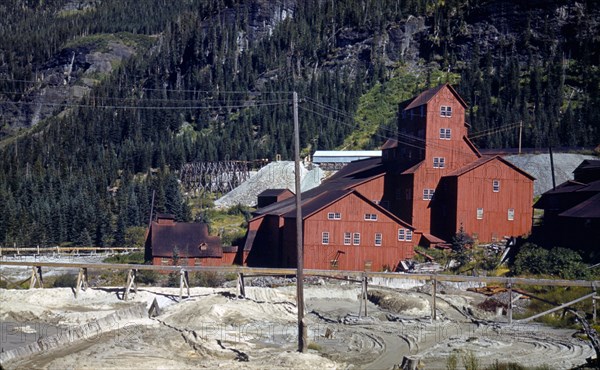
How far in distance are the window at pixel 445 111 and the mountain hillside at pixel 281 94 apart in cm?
2657

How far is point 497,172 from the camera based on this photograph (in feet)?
169

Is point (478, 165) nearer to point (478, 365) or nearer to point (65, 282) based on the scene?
point (65, 282)

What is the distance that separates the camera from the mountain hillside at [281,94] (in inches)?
3258

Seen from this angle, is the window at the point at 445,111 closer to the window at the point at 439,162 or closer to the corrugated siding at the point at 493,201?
the window at the point at 439,162

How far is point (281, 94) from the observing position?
4958 inches

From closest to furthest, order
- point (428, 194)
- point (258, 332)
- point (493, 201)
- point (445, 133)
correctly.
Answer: point (258, 332)
point (493, 201)
point (428, 194)
point (445, 133)

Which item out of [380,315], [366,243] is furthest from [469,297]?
[366,243]

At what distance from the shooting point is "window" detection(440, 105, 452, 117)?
2135 inches

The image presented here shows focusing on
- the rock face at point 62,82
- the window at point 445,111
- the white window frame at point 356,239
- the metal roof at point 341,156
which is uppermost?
the rock face at point 62,82

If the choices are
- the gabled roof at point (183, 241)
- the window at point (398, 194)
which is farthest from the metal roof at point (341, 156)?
the gabled roof at point (183, 241)

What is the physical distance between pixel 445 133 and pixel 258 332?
1129 inches

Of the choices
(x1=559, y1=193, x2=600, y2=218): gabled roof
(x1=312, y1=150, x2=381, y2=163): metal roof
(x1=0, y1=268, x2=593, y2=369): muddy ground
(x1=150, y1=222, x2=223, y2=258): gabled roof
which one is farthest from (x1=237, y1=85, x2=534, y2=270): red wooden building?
(x1=312, y1=150, x2=381, y2=163): metal roof

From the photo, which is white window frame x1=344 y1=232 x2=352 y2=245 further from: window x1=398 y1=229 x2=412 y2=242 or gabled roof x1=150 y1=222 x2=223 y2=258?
gabled roof x1=150 y1=222 x2=223 y2=258

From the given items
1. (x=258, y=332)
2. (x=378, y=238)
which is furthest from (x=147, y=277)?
(x=258, y=332)
